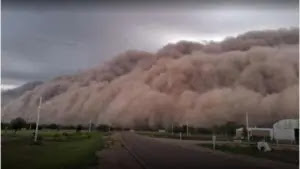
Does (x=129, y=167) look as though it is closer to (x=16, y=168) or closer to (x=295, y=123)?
(x=16, y=168)

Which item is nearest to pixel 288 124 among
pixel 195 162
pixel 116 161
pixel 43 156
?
pixel 195 162

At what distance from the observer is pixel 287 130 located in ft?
171

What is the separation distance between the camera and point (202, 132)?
270 feet

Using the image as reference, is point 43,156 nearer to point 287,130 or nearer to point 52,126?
Result: point 287,130

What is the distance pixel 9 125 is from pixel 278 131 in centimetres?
4203

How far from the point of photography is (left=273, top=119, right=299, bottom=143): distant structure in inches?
1982

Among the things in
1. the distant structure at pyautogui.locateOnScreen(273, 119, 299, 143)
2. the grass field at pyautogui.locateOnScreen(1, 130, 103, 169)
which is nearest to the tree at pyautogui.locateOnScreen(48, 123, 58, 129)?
the distant structure at pyautogui.locateOnScreen(273, 119, 299, 143)

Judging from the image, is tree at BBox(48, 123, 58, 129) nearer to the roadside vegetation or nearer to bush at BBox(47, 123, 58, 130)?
bush at BBox(47, 123, 58, 130)

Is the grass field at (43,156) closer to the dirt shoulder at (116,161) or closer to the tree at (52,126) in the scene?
the dirt shoulder at (116,161)

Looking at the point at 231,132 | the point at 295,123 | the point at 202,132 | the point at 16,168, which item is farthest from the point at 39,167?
the point at 202,132

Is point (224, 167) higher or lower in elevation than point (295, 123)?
lower

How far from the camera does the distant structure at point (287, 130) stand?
50.3 metres

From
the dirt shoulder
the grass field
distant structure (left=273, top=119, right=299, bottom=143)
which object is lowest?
the dirt shoulder

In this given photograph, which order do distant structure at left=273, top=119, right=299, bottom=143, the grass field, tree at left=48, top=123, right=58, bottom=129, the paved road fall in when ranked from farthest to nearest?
tree at left=48, top=123, right=58, bottom=129, distant structure at left=273, top=119, right=299, bottom=143, the paved road, the grass field
